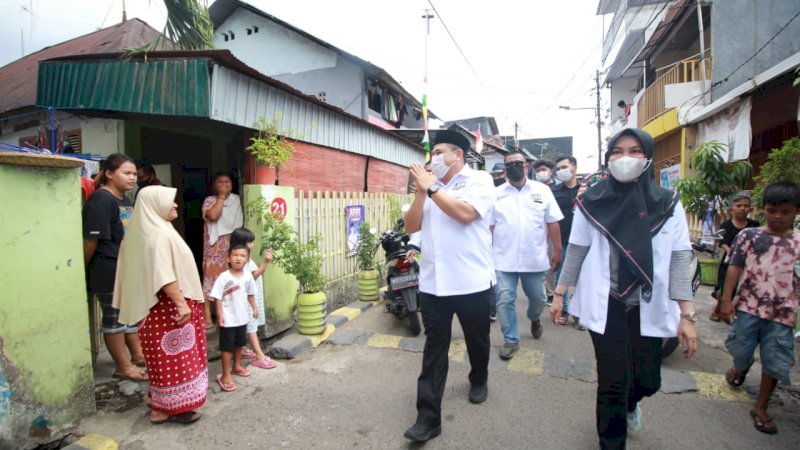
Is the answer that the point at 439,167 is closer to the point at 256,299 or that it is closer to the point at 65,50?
the point at 256,299

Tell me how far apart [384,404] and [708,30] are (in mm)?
13386

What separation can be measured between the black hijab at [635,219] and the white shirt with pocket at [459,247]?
75cm

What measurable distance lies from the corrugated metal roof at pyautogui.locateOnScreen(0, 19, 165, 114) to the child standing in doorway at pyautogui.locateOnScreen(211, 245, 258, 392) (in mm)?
5076

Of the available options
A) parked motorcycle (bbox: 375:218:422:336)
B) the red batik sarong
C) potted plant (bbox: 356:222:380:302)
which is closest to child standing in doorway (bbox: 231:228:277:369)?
the red batik sarong

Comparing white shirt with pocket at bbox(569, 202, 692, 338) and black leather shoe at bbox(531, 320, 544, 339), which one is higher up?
white shirt with pocket at bbox(569, 202, 692, 338)

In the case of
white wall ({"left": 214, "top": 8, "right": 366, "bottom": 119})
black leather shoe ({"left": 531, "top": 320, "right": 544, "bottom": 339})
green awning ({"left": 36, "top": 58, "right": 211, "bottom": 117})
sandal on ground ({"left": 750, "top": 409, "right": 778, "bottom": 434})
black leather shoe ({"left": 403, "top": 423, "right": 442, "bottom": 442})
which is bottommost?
sandal on ground ({"left": 750, "top": 409, "right": 778, "bottom": 434})

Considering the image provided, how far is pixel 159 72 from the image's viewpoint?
13.9 feet

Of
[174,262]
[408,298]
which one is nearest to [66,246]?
[174,262]

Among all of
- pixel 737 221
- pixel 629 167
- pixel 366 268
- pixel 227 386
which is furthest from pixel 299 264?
pixel 737 221

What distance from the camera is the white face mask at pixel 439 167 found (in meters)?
2.99

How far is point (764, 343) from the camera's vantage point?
301 cm

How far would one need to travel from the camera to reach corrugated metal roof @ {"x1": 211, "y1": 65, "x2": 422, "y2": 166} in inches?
173

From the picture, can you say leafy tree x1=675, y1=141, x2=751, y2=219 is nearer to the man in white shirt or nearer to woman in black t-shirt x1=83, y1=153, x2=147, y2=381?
the man in white shirt

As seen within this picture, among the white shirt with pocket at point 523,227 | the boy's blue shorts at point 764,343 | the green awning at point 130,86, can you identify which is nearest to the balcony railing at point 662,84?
the white shirt with pocket at point 523,227
